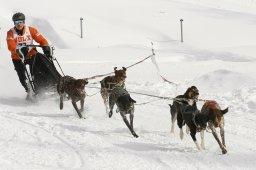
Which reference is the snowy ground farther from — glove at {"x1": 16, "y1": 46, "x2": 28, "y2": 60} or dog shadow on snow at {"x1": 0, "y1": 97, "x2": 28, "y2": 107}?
glove at {"x1": 16, "y1": 46, "x2": 28, "y2": 60}

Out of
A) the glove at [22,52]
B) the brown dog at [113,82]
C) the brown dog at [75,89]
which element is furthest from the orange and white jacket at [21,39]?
the brown dog at [113,82]

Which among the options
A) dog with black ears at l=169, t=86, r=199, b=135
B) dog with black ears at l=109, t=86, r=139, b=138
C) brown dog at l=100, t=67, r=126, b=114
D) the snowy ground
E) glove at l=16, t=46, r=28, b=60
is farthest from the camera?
glove at l=16, t=46, r=28, b=60

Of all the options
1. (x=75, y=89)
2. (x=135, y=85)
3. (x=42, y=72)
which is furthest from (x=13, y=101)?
(x=135, y=85)

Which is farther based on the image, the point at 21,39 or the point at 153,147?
the point at 21,39

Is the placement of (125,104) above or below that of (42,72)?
below

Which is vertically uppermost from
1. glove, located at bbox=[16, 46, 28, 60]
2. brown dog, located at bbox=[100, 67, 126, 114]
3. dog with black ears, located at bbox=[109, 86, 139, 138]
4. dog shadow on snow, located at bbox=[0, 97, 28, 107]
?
glove, located at bbox=[16, 46, 28, 60]

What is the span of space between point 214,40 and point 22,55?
1354 cm

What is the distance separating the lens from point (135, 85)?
1327cm

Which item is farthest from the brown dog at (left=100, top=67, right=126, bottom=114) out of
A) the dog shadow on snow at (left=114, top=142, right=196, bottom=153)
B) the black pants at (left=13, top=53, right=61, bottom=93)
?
the dog shadow on snow at (left=114, top=142, right=196, bottom=153)

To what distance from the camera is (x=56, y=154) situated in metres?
7.18

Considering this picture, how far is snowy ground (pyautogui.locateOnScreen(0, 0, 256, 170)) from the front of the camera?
23.3 feet

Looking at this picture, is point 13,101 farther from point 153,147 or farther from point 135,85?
point 153,147

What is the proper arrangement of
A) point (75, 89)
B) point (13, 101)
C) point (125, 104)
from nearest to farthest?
point (125, 104)
point (75, 89)
point (13, 101)

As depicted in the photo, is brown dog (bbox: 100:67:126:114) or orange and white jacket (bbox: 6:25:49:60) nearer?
brown dog (bbox: 100:67:126:114)
